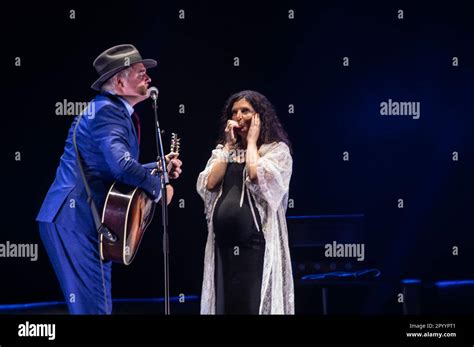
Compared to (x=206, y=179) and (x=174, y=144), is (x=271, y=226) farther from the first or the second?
(x=174, y=144)

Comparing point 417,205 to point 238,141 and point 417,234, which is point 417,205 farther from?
point 238,141

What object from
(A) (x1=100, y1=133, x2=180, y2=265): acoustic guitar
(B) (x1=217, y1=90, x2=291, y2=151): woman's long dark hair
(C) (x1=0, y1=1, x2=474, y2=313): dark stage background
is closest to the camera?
(A) (x1=100, y1=133, x2=180, y2=265): acoustic guitar

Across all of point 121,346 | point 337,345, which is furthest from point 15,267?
point 337,345

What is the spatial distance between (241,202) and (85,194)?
88 centimetres

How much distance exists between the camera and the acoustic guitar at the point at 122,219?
4.94 m

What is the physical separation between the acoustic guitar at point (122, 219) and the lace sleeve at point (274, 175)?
66 centimetres

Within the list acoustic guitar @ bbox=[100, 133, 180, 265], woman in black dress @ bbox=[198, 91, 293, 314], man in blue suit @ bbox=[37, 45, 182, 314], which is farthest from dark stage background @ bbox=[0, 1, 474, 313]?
acoustic guitar @ bbox=[100, 133, 180, 265]

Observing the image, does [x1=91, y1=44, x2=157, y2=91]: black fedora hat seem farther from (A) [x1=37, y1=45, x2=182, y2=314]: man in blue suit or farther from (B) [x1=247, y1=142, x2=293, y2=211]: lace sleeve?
(B) [x1=247, y1=142, x2=293, y2=211]: lace sleeve

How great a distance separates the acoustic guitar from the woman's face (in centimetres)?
71

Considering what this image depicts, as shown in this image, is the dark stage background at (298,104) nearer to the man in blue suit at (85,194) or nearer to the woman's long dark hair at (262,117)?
the woman's long dark hair at (262,117)

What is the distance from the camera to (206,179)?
17.4ft

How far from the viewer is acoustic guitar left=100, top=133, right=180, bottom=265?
494cm

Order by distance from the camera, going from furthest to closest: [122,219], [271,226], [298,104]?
[298,104] < [271,226] < [122,219]

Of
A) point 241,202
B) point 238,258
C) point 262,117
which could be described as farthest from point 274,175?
point 238,258
